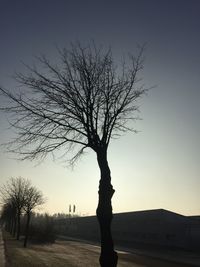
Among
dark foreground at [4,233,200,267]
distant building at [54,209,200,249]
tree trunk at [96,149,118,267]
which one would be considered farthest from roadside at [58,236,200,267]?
tree trunk at [96,149,118,267]

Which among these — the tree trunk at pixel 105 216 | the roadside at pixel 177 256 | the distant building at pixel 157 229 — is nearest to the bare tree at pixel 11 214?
the distant building at pixel 157 229

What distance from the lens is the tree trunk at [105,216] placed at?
12.9m

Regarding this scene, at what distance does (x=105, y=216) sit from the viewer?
13.4 m

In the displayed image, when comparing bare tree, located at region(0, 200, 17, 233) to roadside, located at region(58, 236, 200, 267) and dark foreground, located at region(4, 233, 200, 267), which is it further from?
dark foreground, located at region(4, 233, 200, 267)

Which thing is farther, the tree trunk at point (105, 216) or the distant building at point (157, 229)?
the distant building at point (157, 229)

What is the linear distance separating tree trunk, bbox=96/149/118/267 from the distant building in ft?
144

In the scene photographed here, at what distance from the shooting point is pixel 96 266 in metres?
29.9

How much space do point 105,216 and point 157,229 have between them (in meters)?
52.6

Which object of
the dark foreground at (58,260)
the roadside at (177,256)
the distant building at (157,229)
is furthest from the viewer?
the distant building at (157,229)

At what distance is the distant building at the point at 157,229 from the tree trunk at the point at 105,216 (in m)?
43.9

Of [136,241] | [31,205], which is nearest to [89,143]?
[31,205]

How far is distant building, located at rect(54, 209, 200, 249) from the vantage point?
5645cm

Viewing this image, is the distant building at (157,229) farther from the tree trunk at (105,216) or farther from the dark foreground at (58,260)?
the tree trunk at (105,216)

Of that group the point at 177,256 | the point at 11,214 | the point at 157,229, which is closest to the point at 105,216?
the point at 177,256
